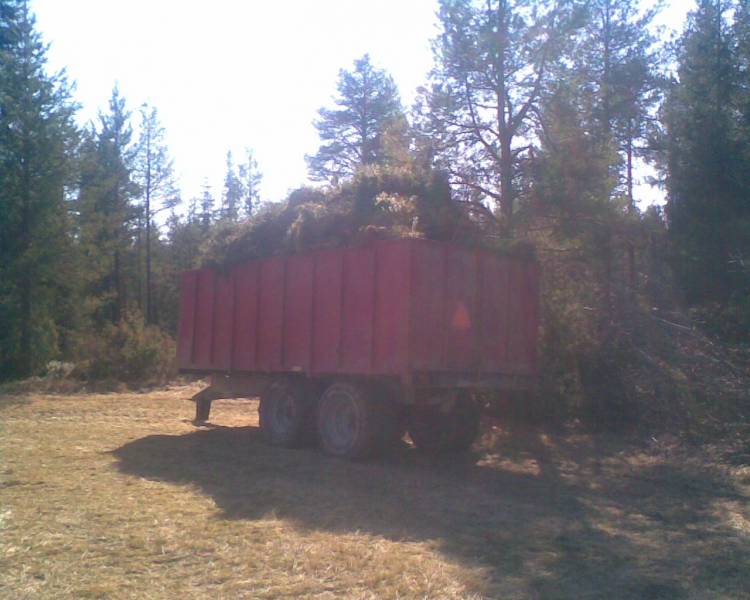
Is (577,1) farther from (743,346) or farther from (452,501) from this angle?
(452,501)

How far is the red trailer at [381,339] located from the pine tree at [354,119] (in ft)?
62.4

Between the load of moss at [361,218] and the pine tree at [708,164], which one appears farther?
Answer: the pine tree at [708,164]

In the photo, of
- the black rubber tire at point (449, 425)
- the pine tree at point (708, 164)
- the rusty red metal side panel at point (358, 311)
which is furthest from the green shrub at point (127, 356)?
the pine tree at point (708, 164)

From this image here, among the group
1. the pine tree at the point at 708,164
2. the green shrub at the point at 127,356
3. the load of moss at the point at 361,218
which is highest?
the pine tree at the point at 708,164

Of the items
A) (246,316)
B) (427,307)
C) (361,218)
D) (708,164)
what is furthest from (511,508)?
(708,164)

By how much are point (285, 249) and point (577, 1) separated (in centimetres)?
878

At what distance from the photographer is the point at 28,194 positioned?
96.0 feet

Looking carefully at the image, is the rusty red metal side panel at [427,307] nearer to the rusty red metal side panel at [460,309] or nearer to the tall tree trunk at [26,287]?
the rusty red metal side panel at [460,309]

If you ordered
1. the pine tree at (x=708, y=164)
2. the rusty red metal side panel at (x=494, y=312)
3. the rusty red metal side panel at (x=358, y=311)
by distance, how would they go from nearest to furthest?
the rusty red metal side panel at (x=358, y=311), the rusty red metal side panel at (x=494, y=312), the pine tree at (x=708, y=164)

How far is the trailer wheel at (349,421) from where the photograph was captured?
1182cm

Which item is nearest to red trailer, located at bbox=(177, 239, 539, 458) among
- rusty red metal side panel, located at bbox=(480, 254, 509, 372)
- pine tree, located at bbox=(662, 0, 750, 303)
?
rusty red metal side panel, located at bbox=(480, 254, 509, 372)

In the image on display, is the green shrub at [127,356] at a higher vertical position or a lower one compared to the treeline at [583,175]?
lower

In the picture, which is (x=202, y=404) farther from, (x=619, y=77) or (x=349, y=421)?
(x=619, y=77)

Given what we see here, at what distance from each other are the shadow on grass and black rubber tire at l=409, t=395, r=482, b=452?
0.36 m
